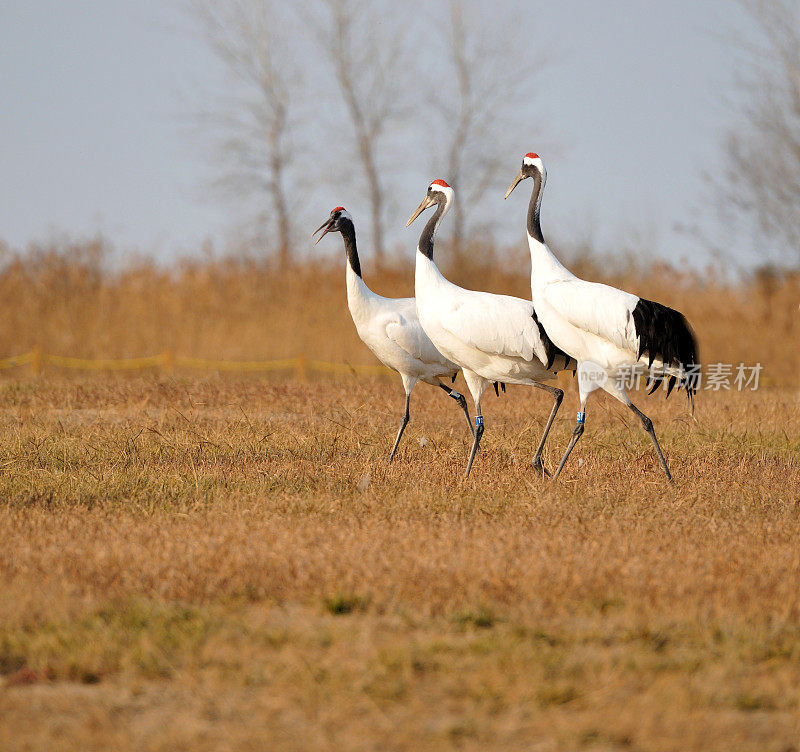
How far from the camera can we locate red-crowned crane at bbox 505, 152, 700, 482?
23.1ft

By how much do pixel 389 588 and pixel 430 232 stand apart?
459 centimetres

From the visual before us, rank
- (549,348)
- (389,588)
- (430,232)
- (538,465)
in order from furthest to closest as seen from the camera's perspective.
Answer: (430,232) → (549,348) → (538,465) → (389,588)

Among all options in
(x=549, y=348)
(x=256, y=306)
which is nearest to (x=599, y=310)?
(x=549, y=348)

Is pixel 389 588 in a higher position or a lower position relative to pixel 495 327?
lower

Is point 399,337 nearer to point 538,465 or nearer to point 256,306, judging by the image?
point 538,465

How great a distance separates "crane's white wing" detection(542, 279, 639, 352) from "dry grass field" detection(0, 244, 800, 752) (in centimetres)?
95

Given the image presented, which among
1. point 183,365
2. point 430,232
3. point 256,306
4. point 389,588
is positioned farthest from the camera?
point 256,306

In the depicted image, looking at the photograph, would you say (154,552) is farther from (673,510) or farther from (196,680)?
(673,510)

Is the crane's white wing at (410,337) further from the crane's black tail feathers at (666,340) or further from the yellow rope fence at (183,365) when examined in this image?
the yellow rope fence at (183,365)

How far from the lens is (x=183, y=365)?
17.5 m

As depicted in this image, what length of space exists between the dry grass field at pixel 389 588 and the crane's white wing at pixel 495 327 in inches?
33.6

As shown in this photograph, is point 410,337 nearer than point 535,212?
No

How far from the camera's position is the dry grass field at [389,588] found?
3.00 meters

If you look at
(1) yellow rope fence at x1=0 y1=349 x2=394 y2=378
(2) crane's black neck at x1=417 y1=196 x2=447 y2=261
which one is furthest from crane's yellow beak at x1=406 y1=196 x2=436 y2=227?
(1) yellow rope fence at x1=0 y1=349 x2=394 y2=378
